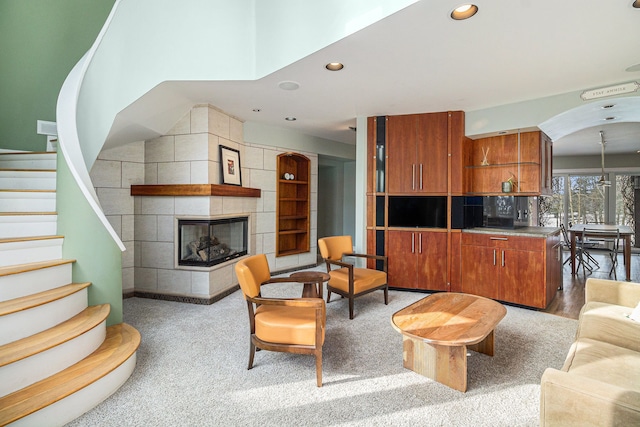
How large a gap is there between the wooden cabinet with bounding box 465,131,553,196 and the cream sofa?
6.40ft

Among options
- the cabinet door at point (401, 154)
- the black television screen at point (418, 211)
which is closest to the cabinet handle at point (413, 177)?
the cabinet door at point (401, 154)

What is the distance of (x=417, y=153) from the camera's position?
450cm

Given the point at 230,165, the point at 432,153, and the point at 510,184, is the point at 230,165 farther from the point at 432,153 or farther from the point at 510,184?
the point at 510,184

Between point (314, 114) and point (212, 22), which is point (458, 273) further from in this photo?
point (212, 22)

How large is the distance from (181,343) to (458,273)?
3452 millimetres

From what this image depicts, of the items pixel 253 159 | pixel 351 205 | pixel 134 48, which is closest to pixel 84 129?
pixel 134 48

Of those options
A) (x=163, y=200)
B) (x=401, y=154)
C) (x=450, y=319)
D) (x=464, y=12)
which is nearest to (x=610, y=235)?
(x=401, y=154)

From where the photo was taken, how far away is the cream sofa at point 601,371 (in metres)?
1.20

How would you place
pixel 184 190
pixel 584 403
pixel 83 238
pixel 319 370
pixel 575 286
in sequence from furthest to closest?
pixel 575 286
pixel 184 190
pixel 83 238
pixel 319 370
pixel 584 403

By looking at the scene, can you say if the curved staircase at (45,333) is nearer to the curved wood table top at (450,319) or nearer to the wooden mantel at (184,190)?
the wooden mantel at (184,190)

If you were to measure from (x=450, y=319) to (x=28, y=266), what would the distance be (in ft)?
10.1

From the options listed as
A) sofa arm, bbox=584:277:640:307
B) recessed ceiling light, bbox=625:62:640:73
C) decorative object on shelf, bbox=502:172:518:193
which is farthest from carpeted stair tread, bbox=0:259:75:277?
recessed ceiling light, bbox=625:62:640:73

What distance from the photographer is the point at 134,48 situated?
11.0ft

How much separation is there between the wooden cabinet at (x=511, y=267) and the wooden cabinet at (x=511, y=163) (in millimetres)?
735
